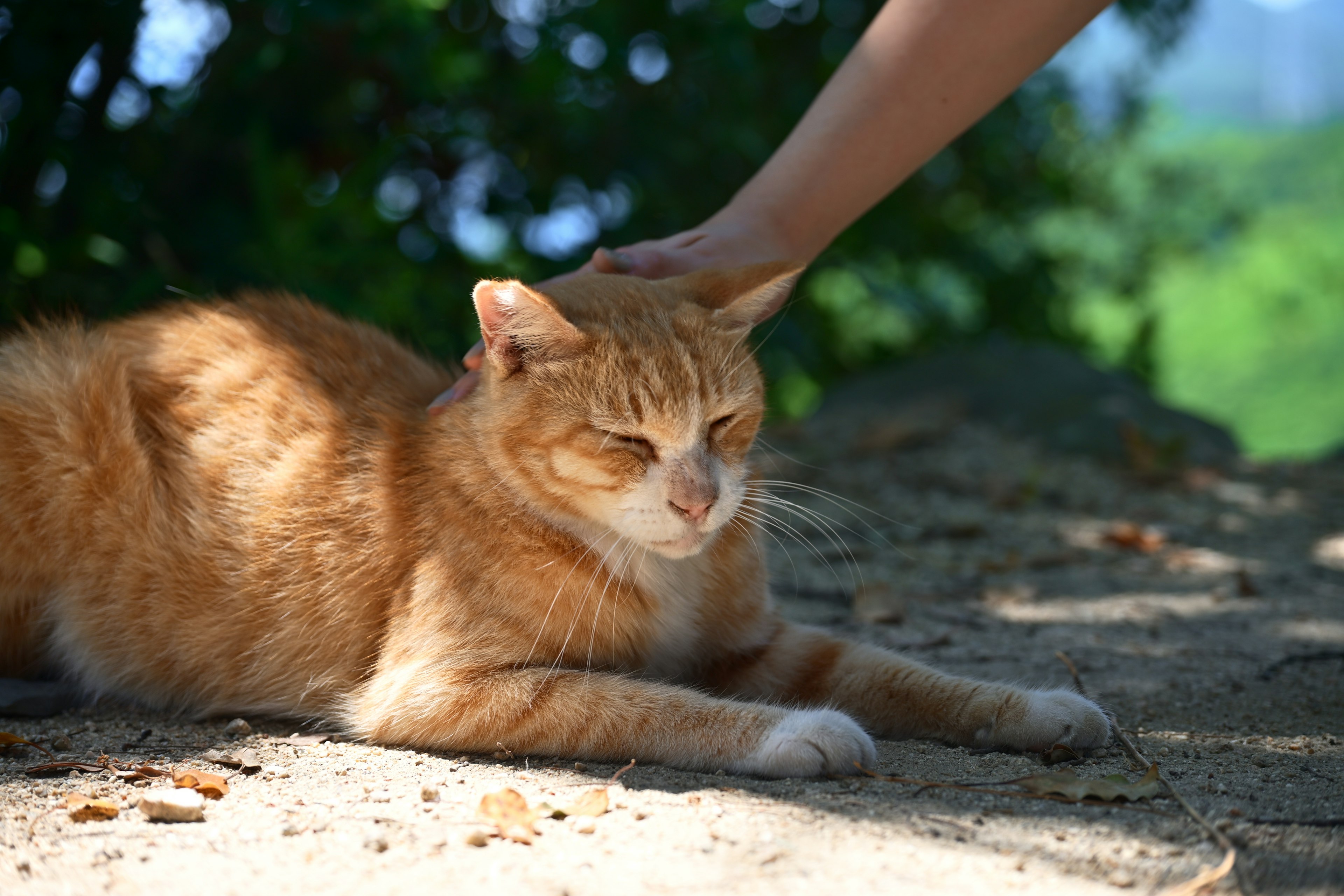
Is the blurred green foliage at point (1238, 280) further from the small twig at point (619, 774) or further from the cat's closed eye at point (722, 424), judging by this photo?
the small twig at point (619, 774)

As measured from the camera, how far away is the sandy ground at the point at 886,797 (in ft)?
4.84

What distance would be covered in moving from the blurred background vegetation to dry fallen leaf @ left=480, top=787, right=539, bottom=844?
2.07 m

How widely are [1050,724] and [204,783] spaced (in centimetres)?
160

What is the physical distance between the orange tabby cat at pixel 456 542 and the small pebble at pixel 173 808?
482mm

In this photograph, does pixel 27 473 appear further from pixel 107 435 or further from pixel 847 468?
pixel 847 468

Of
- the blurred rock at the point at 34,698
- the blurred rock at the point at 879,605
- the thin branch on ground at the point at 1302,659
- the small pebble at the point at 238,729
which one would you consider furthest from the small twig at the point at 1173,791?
the blurred rock at the point at 34,698

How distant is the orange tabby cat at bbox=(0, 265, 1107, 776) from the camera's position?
2127mm

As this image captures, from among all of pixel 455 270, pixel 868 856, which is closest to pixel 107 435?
pixel 868 856

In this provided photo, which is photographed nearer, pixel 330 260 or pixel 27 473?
pixel 27 473

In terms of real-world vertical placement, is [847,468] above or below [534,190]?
below

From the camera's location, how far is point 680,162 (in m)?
4.93

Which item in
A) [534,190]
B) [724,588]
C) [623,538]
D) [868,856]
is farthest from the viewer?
[534,190]

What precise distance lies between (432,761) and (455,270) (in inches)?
129

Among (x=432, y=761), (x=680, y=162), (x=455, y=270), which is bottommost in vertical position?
(x=432, y=761)
